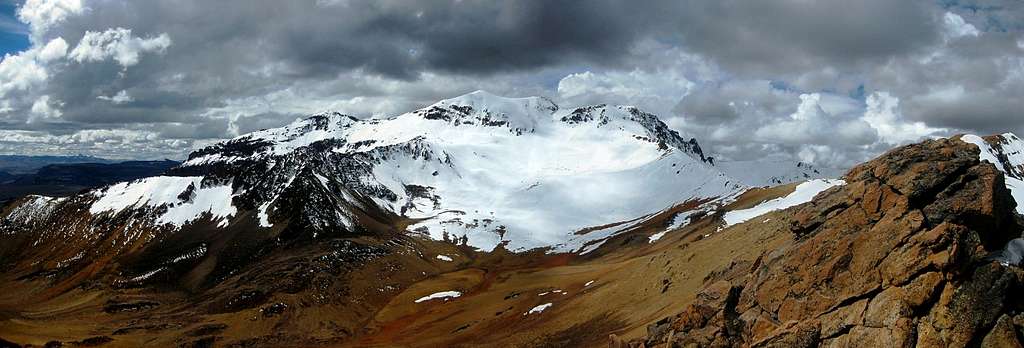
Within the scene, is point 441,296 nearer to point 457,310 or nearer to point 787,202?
point 457,310

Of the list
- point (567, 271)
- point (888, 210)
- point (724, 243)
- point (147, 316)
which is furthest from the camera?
point (147, 316)

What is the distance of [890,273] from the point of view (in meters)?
34.6

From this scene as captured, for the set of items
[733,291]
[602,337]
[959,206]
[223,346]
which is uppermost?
[959,206]

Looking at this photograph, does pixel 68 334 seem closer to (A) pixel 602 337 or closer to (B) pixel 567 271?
(B) pixel 567 271

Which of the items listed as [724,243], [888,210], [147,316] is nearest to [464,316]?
[724,243]

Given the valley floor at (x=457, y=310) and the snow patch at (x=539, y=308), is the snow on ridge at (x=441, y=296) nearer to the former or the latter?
the valley floor at (x=457, y=310)

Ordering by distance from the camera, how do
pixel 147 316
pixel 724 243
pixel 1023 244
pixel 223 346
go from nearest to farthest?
pixel 1023 244, pixel 724 243, pixel 223 346, pixel 147 316

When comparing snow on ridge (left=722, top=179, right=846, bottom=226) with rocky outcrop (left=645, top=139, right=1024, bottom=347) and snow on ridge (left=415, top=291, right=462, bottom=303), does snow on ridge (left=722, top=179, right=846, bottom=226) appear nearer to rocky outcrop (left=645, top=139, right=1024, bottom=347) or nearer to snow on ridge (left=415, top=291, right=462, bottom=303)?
snow on ridge (left=415, top=291, right=462, bottom=303)

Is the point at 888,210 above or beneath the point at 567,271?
above

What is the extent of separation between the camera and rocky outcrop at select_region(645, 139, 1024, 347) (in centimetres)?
3105

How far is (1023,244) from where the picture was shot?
37.8m

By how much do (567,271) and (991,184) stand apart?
128741 millimetres

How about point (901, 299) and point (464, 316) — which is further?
point (464, 316)

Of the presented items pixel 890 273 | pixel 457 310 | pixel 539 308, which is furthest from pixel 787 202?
pixel 890 273
